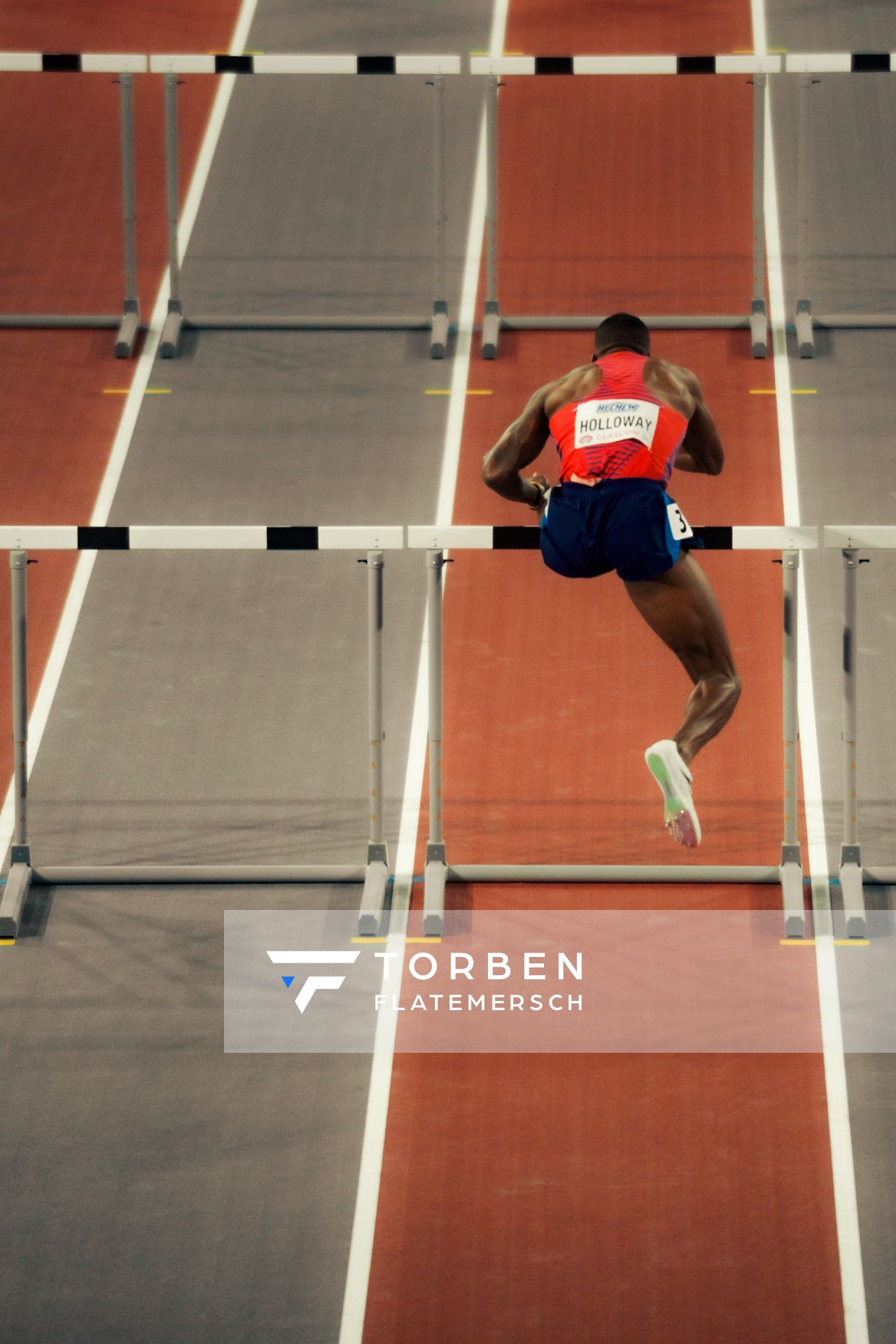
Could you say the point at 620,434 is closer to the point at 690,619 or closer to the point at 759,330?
the point at 690,619

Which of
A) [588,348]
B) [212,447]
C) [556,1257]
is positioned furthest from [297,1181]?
[588,348]

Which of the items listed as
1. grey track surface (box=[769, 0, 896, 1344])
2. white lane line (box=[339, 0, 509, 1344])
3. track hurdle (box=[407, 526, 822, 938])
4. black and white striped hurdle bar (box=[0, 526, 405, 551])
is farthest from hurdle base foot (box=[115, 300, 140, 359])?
black and white striped hurdle bar (box=[0, 526, 405, 551])

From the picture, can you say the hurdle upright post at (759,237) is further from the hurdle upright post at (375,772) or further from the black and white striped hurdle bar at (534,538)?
the black and white striped hurdle bar at (534,538)

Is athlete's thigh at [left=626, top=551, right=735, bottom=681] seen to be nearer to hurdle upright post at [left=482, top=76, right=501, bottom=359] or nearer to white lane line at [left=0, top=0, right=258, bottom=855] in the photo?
white lane line at [left=0, top=0, right=258, bottom=855]

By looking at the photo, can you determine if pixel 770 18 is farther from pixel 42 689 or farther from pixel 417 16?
pixel 42 689

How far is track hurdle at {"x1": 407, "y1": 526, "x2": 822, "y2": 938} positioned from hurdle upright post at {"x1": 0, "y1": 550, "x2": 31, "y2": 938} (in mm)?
1663

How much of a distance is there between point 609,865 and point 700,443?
7.60 feet

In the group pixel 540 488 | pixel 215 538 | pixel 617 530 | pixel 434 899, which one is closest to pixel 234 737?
pixel 434 899

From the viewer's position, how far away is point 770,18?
1922cm

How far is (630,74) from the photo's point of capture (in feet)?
51.4

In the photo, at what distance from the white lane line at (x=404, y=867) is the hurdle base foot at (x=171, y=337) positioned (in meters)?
1.76

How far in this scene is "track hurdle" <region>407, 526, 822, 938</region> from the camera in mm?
9742

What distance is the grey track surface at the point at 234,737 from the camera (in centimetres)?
902

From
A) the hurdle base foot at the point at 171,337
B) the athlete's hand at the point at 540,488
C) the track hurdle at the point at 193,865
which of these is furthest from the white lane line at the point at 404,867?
the athlete's hand at the point at 540,488
